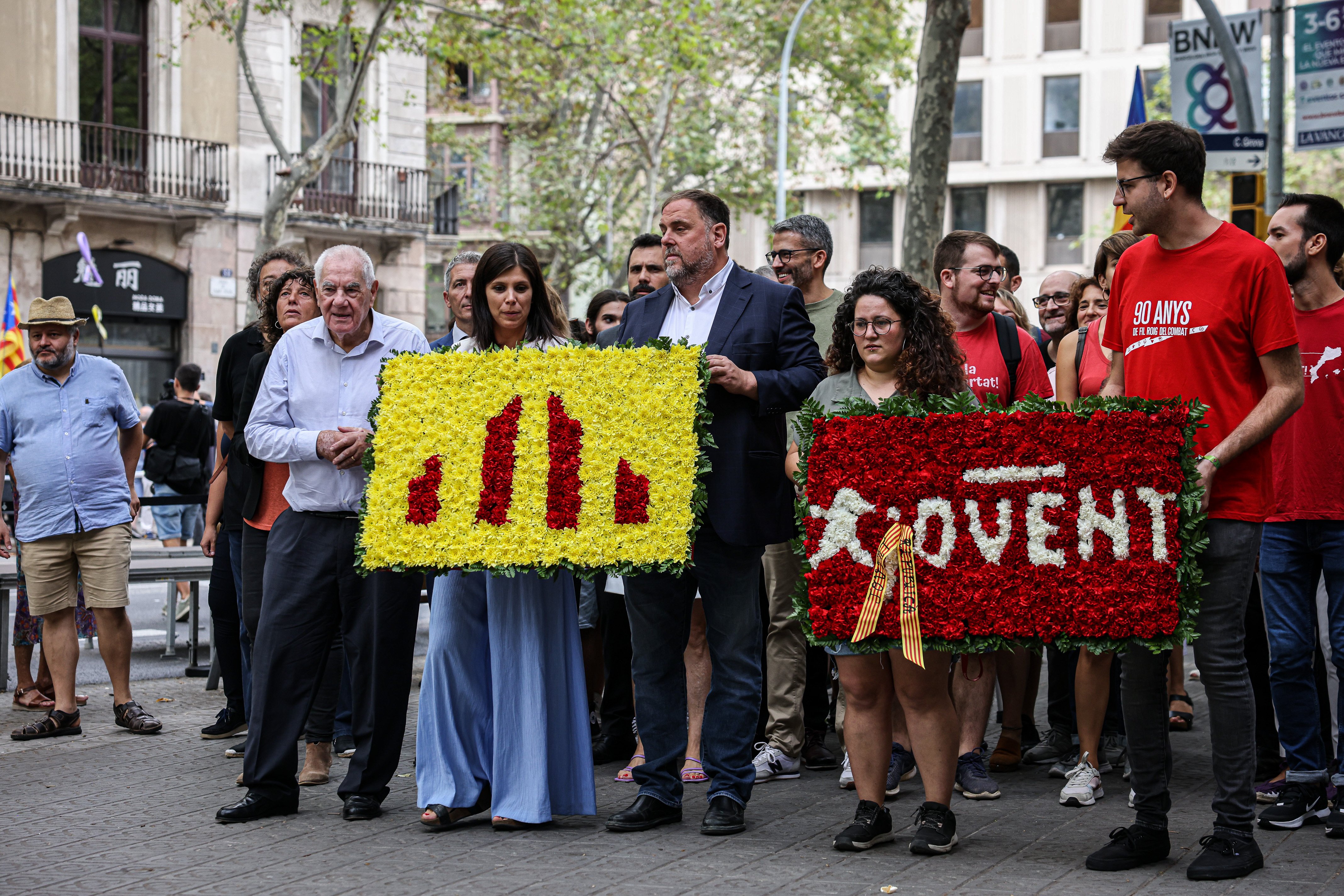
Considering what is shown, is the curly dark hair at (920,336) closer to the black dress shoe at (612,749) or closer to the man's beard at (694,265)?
the man's beard at (694,265)

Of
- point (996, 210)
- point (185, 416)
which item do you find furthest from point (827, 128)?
point (185, 416)

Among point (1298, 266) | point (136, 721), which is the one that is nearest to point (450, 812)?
point (136, 721)

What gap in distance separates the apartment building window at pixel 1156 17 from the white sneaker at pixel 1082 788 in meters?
44.7

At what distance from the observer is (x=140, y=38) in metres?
28.7

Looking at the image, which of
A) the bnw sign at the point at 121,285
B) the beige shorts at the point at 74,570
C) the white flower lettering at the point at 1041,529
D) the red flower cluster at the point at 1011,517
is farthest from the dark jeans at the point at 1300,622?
the bnw sign at the point at 121,285

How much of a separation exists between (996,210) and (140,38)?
29436 mm

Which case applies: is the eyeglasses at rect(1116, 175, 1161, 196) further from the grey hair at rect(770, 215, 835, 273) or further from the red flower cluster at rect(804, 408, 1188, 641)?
the grey hair at rect(770, 215, 835, 273)

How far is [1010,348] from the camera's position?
7.07 metres

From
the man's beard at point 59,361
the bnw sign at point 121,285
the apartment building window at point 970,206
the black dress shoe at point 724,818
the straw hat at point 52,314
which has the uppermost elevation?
the apartment building window at point 970,206

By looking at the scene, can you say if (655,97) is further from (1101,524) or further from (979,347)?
(1101,524)

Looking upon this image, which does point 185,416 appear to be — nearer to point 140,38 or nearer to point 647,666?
point 647,666

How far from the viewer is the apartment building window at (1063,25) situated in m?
48.1

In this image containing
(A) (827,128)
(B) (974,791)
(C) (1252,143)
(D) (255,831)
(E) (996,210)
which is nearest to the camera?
(D) (255,831)

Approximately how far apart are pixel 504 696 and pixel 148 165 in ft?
83.5
